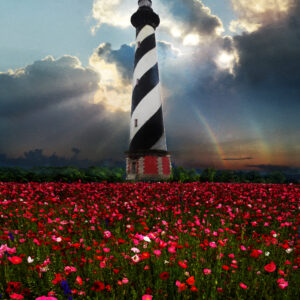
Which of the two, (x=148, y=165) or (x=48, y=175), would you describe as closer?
(x=48, y=175)

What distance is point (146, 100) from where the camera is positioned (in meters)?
20.2

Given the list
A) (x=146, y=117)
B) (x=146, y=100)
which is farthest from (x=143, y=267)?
(x=146, y=100)

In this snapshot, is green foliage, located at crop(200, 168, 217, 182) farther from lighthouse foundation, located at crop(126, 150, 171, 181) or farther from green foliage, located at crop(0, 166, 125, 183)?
green foliage, located at crop(0, 166, 125, 183)

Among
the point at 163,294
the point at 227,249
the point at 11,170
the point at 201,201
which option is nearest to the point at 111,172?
the point at 11,170

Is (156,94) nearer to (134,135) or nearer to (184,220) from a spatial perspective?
(134,135)

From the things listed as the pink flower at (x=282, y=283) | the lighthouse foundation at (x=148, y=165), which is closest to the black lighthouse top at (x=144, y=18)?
the lighthouse foundation at (x=148, y=165)

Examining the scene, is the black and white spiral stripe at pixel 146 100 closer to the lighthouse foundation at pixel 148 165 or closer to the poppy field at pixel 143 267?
the lighthouse foundation at pixel 148 165

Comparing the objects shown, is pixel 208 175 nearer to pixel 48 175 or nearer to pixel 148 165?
pixel 148 165

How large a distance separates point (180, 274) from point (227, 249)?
1305mm

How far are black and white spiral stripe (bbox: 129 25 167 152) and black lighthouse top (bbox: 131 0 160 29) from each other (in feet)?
1.60

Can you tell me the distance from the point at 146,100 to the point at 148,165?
218 inches

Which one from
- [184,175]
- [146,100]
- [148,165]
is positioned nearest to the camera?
[184,175]

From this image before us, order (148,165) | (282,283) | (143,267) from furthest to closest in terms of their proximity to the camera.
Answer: (148,165)
(143,267)
(282,283)

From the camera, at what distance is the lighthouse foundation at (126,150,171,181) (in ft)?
64.2
